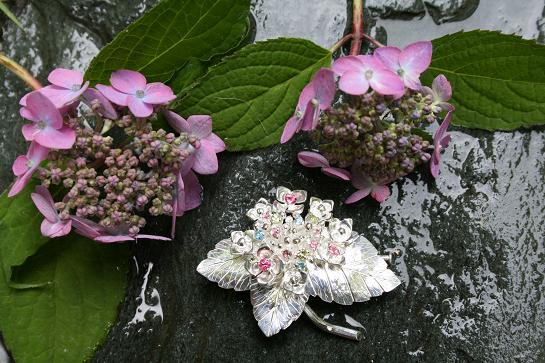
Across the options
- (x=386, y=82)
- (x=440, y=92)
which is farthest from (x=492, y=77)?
(x=386, y=82)

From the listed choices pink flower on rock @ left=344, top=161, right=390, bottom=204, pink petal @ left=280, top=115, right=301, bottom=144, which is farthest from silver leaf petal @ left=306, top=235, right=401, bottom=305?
pink petal @ left=280, top=115, right=301, bottom=144

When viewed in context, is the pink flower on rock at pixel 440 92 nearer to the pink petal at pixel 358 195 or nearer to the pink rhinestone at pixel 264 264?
the pink petal at pixel 358 195

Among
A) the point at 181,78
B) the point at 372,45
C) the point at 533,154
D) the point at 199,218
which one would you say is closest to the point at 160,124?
the point at 181,78

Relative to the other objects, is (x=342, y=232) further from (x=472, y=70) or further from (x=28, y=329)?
(x=28, y=329)

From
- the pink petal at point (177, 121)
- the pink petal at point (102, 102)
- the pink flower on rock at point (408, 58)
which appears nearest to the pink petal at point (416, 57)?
the pink flower on rock at point (408, 58)

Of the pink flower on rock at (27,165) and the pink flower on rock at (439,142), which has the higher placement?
the pink flower on rock at (27,165)

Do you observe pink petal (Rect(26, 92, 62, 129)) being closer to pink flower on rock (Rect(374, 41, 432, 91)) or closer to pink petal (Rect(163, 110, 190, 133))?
pink petal (Rect(163, 110, 190, 133))
